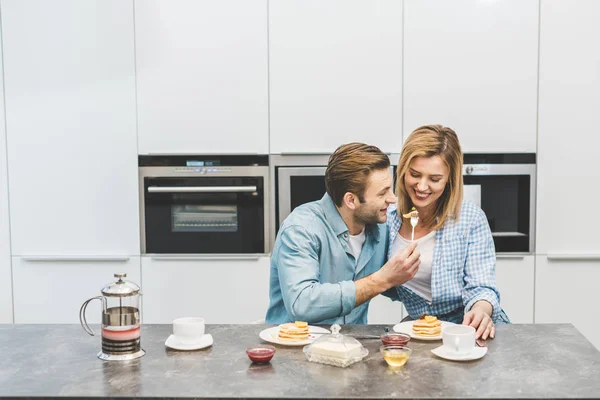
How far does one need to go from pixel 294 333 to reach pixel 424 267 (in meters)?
0.76

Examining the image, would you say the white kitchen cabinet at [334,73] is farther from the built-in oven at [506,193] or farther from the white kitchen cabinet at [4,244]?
the white kitchen cabinet at [4,244]

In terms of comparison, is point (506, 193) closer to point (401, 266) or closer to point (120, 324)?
point (401, 266)

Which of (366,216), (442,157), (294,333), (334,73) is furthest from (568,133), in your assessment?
(294,333)

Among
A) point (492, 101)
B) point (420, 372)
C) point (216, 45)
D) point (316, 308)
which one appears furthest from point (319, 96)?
point (420, 372)

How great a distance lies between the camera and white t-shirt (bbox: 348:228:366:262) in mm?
2340

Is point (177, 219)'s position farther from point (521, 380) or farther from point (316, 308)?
point (521, 380)

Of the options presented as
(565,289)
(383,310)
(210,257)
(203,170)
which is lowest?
(383,310)

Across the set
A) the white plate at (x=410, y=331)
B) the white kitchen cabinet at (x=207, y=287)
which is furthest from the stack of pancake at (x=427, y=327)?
the white kitchen cabinet at (x=207, y=287)

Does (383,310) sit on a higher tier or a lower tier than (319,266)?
lower

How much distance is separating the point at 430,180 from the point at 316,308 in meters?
0.70

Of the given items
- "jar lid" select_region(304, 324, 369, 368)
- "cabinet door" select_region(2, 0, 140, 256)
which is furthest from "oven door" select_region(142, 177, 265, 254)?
"jar lid" select_region(304, 324, 369, 368)

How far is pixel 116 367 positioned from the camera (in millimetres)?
1608

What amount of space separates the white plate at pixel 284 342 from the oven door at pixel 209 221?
1571 mm

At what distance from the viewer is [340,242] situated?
7.51 feet
